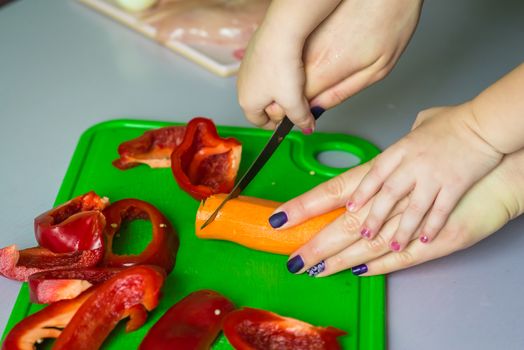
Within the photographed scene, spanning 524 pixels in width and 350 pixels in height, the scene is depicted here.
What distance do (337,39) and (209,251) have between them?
51cm

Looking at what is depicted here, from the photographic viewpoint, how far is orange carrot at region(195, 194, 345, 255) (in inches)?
59.8

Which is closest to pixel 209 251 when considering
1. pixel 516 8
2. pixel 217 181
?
pixel 217 181

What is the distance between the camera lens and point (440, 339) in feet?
4.64

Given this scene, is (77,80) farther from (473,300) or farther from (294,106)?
(473,300)

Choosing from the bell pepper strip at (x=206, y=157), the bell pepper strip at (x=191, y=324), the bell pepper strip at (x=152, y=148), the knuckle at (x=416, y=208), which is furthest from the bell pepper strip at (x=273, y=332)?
the bell pepper strip at (x=152, y=148)

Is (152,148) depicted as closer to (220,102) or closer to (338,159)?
(220,102)

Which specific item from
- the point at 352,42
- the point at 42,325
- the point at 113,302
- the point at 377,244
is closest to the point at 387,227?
the point at 377,244

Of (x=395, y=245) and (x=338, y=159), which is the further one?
(x=338, y=159)

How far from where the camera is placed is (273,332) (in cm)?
137

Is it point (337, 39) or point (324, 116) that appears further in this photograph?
point (324, 116)

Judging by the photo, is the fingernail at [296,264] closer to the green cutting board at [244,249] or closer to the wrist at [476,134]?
the green cutting board at [244,249]

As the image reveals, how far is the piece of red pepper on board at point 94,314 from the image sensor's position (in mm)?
1310

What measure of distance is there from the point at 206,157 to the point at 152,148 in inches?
5.6

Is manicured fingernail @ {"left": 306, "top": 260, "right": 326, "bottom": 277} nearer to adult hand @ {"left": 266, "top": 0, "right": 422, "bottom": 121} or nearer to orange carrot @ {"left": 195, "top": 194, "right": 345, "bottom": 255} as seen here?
orange carrot @ {"left": 195, "top": 194, "right": 345, "bottom": 255}
